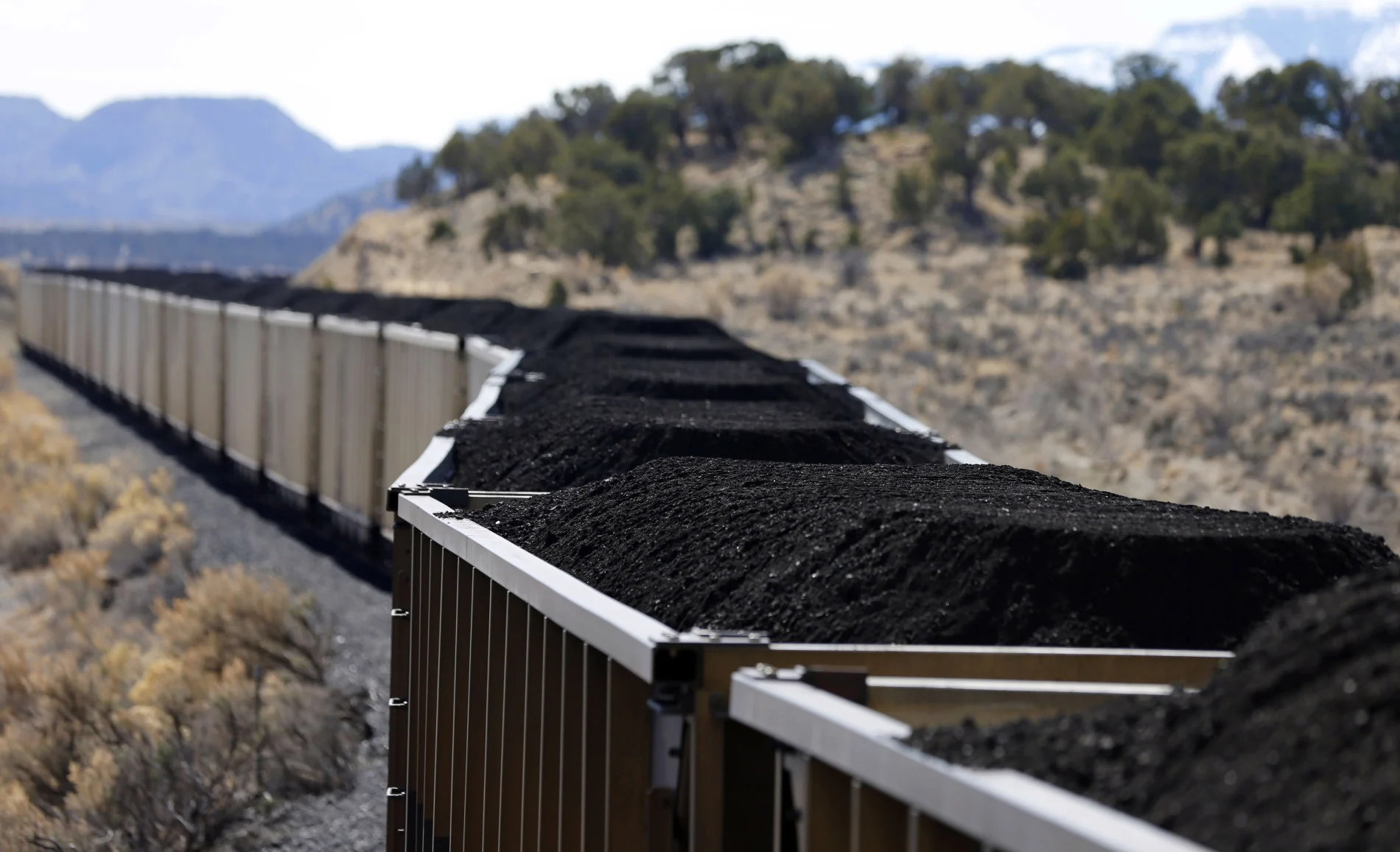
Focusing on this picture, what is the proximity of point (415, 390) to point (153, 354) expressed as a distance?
17.3 metres

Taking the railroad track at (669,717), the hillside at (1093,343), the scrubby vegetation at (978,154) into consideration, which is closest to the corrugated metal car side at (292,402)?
the hillside at (1093,343)

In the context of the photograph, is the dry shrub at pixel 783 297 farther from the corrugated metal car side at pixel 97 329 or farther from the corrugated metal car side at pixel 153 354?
the corrugated metal car side at pixel 153 354

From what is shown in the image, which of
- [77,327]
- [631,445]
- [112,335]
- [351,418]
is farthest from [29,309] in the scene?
[631,445]

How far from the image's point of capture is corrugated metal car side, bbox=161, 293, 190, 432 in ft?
96.4

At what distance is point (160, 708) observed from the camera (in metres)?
11.6

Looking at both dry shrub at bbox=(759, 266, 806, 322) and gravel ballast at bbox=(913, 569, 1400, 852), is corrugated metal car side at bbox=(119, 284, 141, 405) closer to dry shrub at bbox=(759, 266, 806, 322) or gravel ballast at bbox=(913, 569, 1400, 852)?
dry shrub at bbox=(759, 266, 806, 322)

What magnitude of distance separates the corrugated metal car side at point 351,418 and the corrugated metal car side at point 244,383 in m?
3.49

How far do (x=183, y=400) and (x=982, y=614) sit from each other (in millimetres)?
26328

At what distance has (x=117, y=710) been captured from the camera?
37.8 ft

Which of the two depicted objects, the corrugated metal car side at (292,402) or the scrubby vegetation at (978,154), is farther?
the scrubby vegetation at (978,154)

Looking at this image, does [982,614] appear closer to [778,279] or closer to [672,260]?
[778,279]

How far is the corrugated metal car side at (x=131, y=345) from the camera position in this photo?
34.4 m

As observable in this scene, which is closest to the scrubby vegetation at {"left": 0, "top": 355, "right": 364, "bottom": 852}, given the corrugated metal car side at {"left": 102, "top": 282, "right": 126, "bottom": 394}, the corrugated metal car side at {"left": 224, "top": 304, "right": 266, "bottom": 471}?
the corrugated metal car side at {"left": 224, "top": 304, "right": 266, "bottom": 471}

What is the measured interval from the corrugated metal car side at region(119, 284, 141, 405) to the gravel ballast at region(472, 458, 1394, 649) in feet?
96.8
